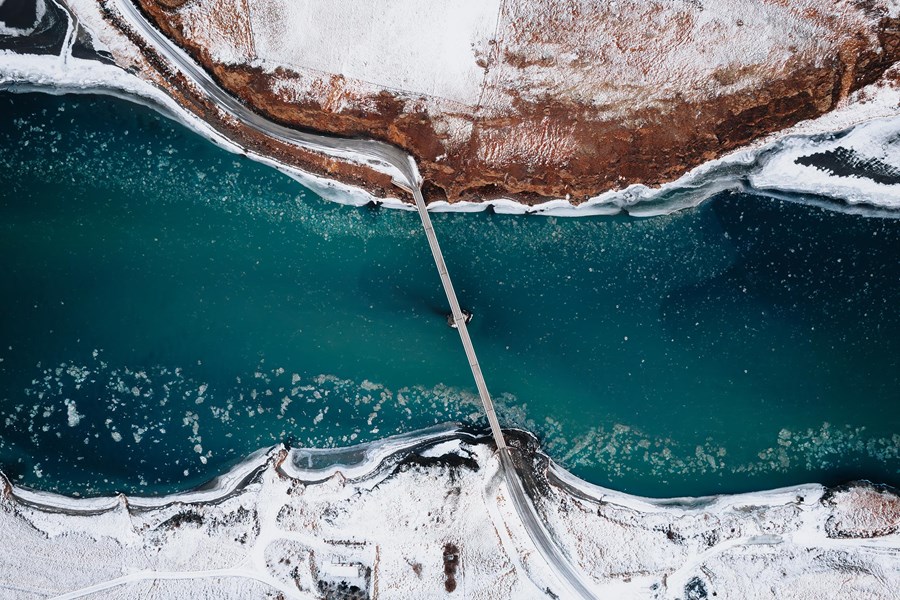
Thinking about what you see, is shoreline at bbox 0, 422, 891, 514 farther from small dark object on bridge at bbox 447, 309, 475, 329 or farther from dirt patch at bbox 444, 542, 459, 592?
small dark object on bridge at bbox 447, 309, 475, 329

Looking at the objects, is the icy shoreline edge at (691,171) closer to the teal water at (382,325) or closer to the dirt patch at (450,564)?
the teal water at (382,325)

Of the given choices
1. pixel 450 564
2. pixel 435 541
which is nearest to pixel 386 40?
pixel 435 541

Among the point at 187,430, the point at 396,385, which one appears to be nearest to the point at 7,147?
the point at 187,430

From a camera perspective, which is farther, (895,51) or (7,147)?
(7,147)

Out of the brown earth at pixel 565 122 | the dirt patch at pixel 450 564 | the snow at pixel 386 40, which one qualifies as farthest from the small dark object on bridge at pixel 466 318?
the dirt patch at pixel 450 564

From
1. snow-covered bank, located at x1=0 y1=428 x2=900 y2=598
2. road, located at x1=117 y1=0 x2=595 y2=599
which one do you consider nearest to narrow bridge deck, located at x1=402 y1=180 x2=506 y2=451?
road, located at x1=117 y1=0 x2=595 y2=599

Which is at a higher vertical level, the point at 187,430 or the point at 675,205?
the point at 675,205

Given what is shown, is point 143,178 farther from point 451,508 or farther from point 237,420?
point 451,508
